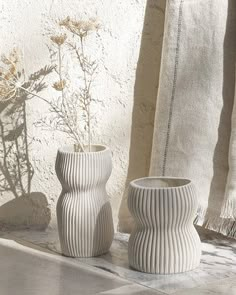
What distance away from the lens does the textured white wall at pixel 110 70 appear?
3.88ft

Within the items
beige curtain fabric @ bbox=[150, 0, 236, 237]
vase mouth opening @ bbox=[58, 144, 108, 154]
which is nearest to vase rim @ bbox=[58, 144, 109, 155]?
vase mouth opening @ bbox=[58, 144, 108, 154]

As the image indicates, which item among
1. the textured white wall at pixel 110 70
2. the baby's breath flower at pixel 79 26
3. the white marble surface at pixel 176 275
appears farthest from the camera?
the textured white wall at pixel 110 70

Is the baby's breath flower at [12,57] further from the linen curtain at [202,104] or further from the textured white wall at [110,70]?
the linen curtain at [202,104]

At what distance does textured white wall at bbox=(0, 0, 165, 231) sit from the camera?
46.6 inches

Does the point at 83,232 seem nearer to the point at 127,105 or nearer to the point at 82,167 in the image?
the point at 82,167

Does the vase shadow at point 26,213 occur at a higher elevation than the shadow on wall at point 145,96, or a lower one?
lower

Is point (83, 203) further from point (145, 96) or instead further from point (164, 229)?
point (145, 96)

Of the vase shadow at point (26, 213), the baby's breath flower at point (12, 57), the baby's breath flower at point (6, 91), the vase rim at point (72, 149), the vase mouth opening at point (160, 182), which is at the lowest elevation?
the vase shadow at point (26, 213)

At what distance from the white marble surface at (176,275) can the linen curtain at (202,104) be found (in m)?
0.05

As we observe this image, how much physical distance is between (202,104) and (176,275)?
28cm

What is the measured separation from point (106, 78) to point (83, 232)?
287mm

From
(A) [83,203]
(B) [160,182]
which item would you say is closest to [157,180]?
(B) [160,182]

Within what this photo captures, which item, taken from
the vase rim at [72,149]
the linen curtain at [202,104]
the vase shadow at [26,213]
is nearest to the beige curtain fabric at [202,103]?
the linen curtain at [202,104]

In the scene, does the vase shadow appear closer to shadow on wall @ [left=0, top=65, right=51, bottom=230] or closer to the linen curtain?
shadow on wall @ [left=0, top=65, right=51, bottom=230]
